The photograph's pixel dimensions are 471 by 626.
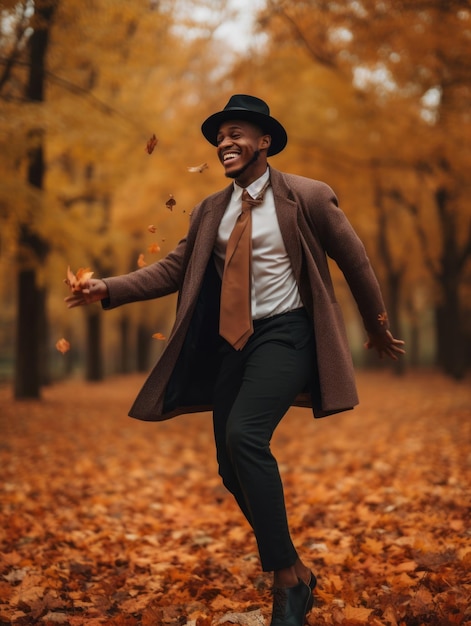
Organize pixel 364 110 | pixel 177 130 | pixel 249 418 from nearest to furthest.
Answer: pixel 249 418 < pixel 364 110 < pixel 177 130

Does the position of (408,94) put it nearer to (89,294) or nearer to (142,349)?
(89,294)

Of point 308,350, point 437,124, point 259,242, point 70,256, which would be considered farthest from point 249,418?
point 437,124

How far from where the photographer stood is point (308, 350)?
3035 millimetres

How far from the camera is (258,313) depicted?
9.89 feet

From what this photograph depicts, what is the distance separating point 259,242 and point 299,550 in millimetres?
2163

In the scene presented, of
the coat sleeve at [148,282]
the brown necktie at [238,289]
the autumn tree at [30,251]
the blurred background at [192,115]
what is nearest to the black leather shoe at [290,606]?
the brown necktie at [238,289]

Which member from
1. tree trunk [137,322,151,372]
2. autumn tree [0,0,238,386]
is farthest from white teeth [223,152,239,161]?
tree trunk [137,322,151,372]

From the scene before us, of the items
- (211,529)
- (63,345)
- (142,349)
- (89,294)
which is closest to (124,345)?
(142,349)

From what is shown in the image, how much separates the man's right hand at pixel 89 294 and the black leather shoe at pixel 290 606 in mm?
1562

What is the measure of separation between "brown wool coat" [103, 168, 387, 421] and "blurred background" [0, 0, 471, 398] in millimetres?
3007

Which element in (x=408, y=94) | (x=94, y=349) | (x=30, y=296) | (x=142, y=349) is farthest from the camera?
(x=142, y=349)

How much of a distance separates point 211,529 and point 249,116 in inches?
124

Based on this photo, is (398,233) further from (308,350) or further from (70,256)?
(308,350)

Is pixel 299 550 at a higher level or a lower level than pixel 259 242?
lower
